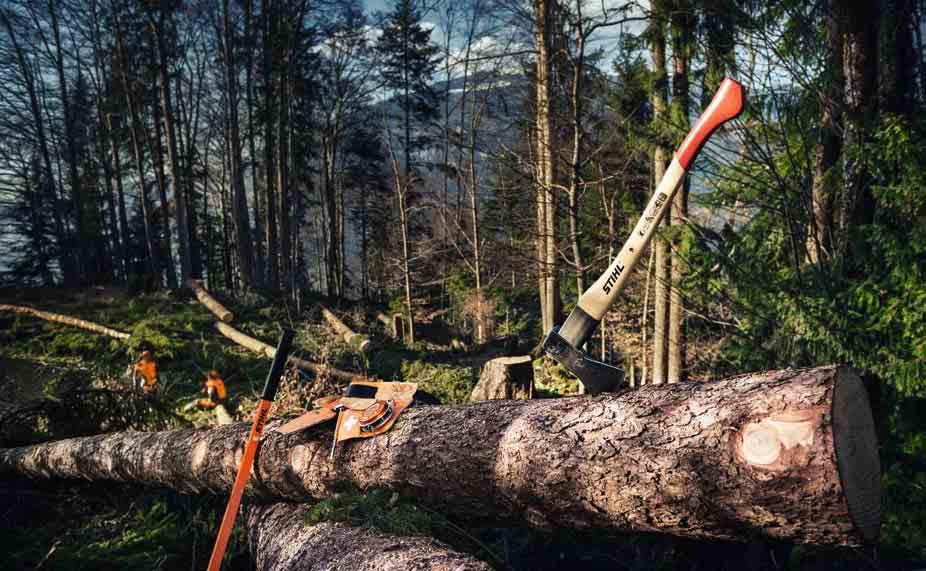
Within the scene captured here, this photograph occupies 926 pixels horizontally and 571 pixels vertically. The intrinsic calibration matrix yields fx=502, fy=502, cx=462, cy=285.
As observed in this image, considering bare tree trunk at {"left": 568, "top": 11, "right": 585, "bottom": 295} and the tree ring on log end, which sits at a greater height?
bare tree trunk at {"left": 568, "top": 11, "right": 585, "bottom": 295}

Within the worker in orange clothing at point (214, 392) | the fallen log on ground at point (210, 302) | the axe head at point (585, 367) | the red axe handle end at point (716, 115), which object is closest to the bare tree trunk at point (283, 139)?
the fallen log on ground at point (210, 302)

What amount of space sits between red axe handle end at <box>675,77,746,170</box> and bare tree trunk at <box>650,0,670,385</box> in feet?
10.8

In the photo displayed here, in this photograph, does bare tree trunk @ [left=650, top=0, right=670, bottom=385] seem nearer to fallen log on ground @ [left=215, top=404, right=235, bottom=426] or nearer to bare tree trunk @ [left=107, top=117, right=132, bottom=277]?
fallen log on ground @ [left=215, top=404, right=235, bottom=426]

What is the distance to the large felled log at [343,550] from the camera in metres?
2.03

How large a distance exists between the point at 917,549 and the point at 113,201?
2594cm

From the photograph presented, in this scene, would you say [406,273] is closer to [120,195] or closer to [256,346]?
[256,346]

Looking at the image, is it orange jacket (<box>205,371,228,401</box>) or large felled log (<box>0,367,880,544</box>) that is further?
orange jacket (<box>205,371,228,401</box>)

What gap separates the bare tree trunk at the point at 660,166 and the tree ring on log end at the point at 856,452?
12.3 ft

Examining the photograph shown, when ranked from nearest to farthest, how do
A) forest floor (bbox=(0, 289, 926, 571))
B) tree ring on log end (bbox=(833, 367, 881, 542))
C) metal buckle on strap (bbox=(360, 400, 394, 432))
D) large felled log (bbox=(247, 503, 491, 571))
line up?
1. tree ring on log end (bbox=(833, 367, 881, 542))
2. large felled log (bbox=(247, 503, 491, 571))
3. metal buckle on strap (bbox=(360, 400, 394, 432))
4. forest floor (bbox=(0, 289, 926, 571))

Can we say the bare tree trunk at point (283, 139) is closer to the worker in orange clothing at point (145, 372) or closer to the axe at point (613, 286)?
the worker in orange clothing at point (145, 372)

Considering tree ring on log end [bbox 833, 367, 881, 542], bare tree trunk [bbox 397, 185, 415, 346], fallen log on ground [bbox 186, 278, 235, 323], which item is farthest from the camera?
bare tree trunk [bbox 397, 185, 415, 346]

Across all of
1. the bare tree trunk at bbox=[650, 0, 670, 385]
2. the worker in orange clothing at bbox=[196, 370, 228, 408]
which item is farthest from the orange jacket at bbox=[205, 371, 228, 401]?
the bare tree trunk at bbox=[650, 0, 670, 385]

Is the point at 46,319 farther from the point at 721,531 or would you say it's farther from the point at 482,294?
the point at 721,531

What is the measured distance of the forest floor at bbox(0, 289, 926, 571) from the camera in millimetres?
2980
